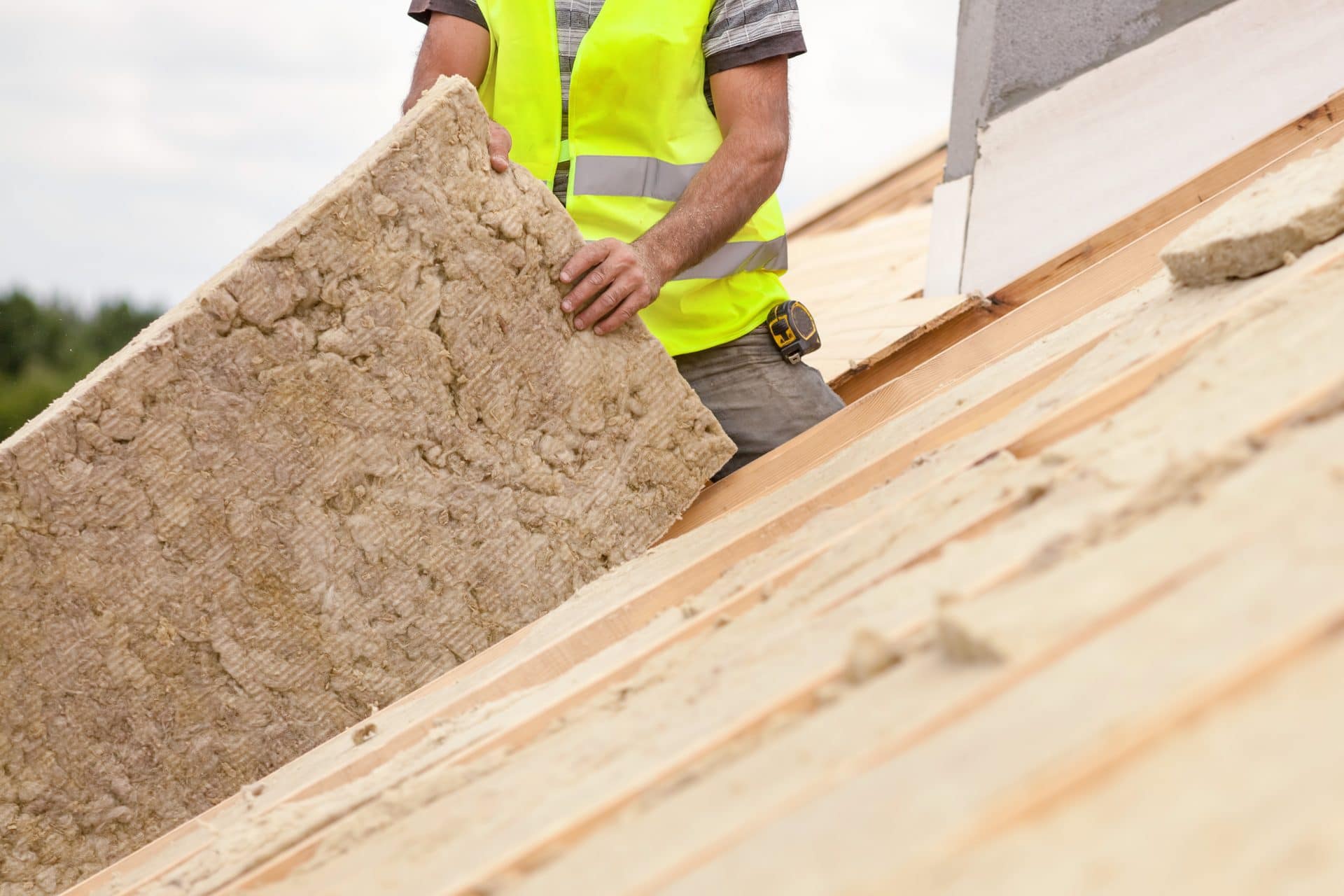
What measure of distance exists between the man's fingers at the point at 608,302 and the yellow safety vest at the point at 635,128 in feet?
Result: 1.63

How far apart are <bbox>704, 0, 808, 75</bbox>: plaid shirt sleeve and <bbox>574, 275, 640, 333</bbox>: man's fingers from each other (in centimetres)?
79

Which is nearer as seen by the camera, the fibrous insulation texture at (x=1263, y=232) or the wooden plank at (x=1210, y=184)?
the fibrous insulation texture at (x=1263, y=232)

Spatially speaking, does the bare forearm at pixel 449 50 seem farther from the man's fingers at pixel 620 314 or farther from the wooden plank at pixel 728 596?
the wooden plank at pixel 728 596

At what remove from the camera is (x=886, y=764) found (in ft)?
2.74

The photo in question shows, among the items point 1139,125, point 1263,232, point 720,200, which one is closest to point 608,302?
point 720,200

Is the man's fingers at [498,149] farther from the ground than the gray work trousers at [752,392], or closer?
farther from the ground

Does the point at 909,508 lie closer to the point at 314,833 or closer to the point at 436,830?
the point at 436,830

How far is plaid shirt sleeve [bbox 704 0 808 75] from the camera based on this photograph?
2.79 metres

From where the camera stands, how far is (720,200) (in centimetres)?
269

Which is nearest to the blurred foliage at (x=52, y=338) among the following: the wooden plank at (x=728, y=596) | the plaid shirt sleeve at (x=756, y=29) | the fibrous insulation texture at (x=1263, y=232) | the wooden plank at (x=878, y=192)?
the wooden plank at (x=878, y=192)

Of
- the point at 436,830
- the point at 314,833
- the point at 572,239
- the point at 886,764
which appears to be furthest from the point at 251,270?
the point at 886,764

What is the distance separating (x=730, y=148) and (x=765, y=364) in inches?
23.9

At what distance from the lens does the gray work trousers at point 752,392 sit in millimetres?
3039

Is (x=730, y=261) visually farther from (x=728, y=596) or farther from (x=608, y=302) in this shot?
(x=728, y=596)
